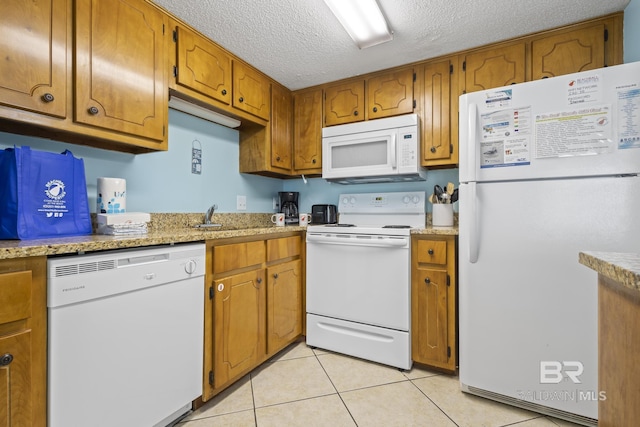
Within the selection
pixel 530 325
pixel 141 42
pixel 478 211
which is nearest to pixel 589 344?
pixel 530 325

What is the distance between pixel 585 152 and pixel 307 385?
1.88 meters

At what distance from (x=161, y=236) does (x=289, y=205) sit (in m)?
1.60

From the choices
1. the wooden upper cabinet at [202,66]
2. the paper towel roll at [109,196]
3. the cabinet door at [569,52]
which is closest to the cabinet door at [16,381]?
the paper towel roll at [109,196]

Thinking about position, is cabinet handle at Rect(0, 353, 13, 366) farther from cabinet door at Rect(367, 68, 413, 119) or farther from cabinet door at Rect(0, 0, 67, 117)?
cabinet door at Rect(367, 68, 413, 119)

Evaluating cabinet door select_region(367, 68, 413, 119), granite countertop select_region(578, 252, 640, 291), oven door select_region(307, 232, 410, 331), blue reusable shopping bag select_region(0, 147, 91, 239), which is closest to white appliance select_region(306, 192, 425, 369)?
oven door select_region(307, 232, 410, 331)

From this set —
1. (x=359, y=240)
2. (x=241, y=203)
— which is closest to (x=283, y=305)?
(x=359, y=240)

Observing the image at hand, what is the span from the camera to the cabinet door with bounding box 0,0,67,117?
1090 mm

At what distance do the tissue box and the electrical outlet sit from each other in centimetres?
102

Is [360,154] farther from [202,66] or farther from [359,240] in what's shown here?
[202,66]

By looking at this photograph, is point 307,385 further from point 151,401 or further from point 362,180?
point 362,180

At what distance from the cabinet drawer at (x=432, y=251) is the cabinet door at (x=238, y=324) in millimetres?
1034

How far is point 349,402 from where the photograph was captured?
161cm

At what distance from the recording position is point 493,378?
5.16ft

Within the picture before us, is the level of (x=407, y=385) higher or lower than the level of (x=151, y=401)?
lower
